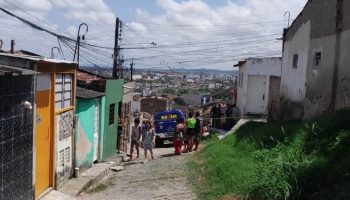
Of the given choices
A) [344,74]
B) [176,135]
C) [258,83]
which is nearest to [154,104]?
[258,83]

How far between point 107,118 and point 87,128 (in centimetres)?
338

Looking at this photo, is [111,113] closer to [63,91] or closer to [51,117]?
[63,91]

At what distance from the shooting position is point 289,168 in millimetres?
9672

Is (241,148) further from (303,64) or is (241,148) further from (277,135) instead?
(303,64)

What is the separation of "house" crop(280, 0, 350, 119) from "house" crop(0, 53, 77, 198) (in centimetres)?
741

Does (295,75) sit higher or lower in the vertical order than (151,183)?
higher

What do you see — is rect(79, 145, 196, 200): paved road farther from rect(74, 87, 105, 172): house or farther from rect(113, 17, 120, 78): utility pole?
rect(113, 17, 120, 78): utility pole

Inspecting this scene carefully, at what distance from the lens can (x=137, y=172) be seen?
51.8ft

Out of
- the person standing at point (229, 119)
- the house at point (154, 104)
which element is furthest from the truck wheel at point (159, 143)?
the house at point (154, 104)

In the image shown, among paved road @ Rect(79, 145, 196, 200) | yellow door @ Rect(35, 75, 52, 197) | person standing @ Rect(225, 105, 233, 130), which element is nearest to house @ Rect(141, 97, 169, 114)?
person standing @ Rect(225, 105, 233, 130)

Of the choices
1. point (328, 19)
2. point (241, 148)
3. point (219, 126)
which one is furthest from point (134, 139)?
point (219, 126)

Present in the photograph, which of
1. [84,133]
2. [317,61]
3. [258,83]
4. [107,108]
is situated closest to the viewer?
[84,133]

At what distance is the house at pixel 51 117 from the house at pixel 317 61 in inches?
292

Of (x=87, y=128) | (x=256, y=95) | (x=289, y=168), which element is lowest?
(x=87, y=128)
